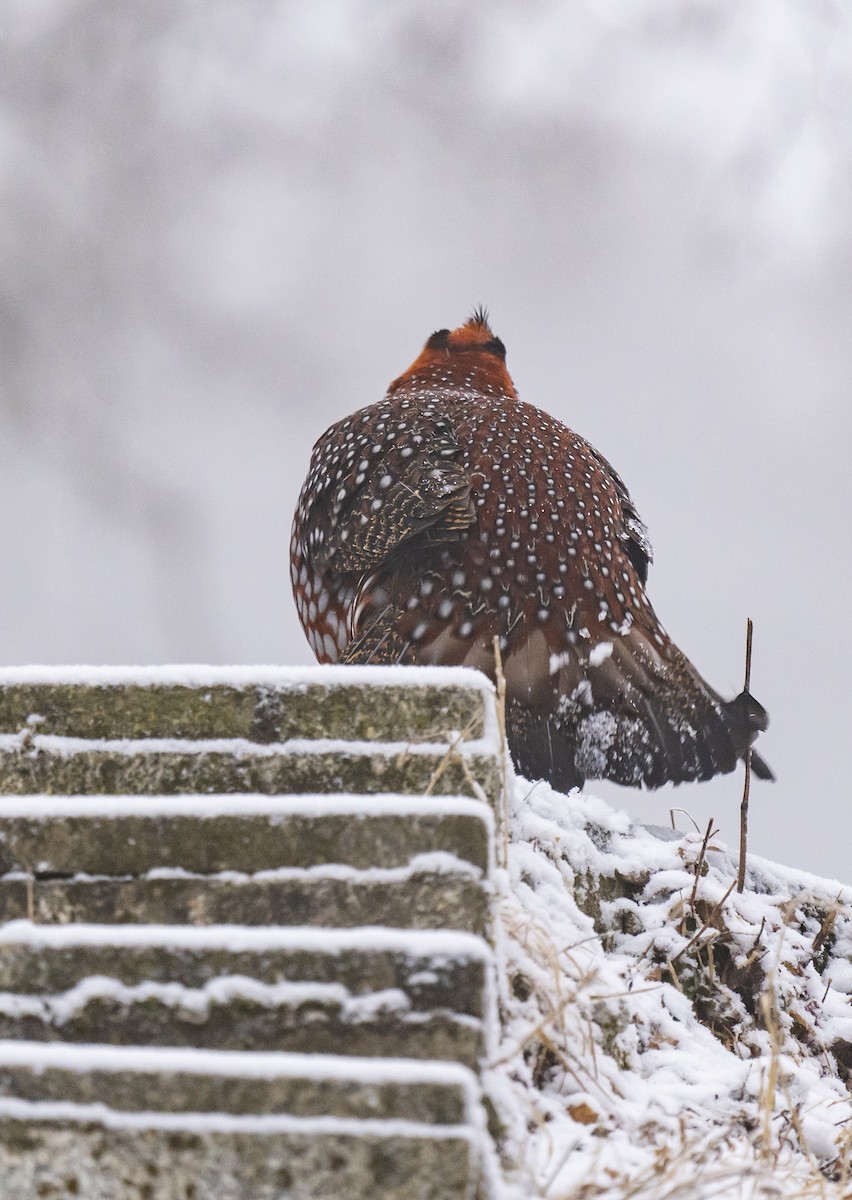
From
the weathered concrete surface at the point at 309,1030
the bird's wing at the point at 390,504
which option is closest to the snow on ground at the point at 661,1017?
the weathered concrete surface at the point at 309,1030

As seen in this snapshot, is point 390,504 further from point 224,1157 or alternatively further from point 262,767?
point 224,1157

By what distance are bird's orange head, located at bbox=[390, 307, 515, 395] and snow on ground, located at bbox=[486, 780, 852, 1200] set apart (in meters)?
2.56

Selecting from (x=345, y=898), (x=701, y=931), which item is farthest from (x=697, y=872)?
(x=345, y=898)

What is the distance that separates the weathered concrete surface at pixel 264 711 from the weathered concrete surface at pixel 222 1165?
36.4 inches

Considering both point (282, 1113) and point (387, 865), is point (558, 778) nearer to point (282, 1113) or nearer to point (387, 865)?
point (387, 865)

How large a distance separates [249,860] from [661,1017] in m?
1.50

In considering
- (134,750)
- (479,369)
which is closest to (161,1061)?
(134,750)

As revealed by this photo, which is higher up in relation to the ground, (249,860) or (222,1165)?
(249,860)

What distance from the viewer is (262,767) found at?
2525 millimetres

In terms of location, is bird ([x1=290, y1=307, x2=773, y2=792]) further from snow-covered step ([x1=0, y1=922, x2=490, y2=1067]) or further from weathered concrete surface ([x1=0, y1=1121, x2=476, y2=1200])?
weathered concrete surface ([x1=0, y1=1121, x2=476, y2=1200])

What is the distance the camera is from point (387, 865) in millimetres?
2082

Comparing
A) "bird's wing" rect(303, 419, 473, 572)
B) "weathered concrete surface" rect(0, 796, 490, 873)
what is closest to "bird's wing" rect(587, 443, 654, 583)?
"bird's wing" rect(303, 419, 473, 572)

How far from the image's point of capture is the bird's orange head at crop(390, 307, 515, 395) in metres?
5.96

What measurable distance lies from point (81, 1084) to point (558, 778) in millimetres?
2592
